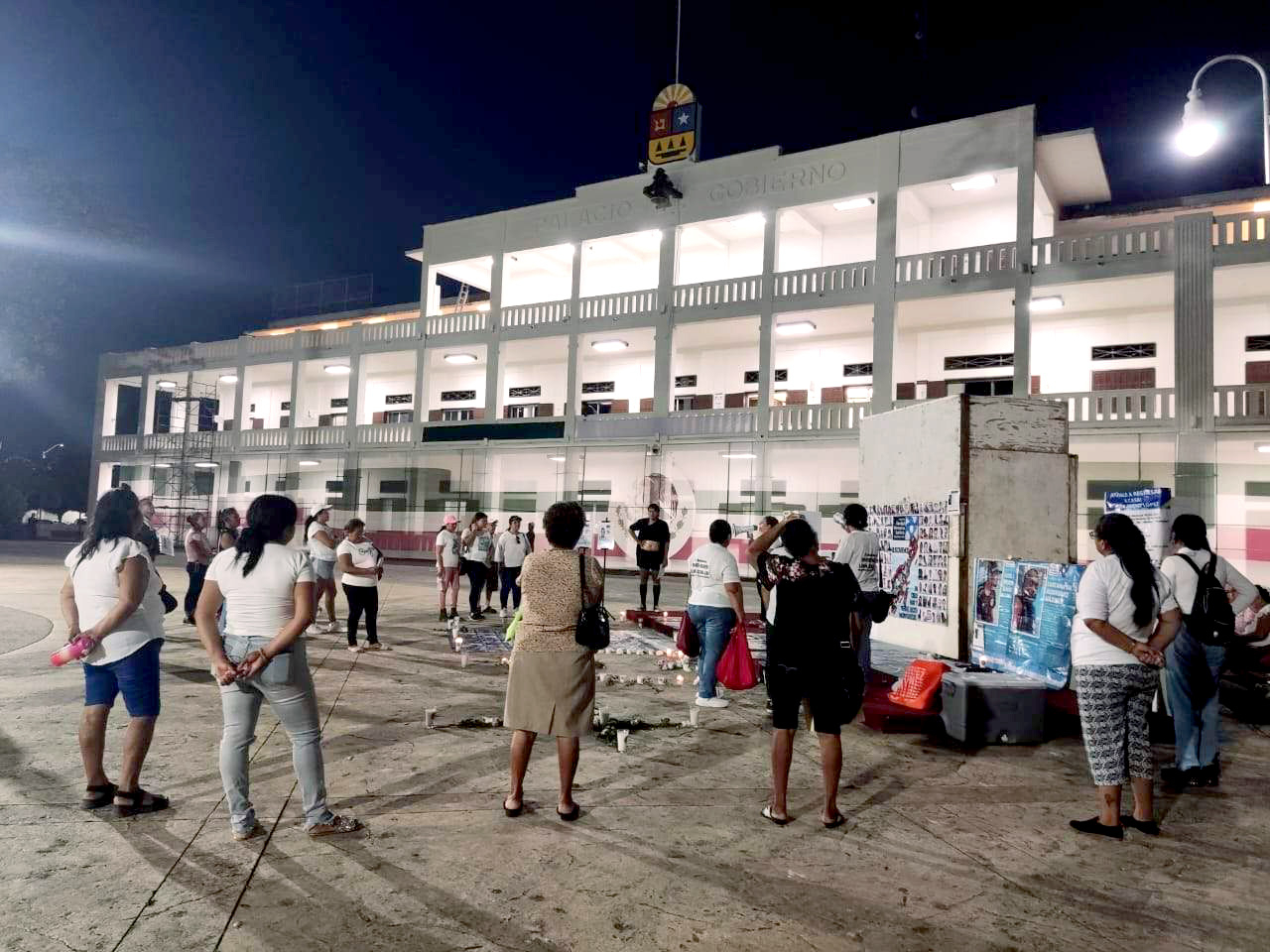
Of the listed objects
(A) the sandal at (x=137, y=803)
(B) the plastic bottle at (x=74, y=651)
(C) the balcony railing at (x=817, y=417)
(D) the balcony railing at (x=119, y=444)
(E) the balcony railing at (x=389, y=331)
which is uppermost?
(E) the balcony railing at (x=389, y=331)

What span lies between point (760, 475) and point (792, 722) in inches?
713

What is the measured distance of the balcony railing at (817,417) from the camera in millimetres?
20891

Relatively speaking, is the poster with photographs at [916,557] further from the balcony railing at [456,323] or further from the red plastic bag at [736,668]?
the balcony railing at [456,323]

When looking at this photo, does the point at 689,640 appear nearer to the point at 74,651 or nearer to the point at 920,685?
the point at 920,685

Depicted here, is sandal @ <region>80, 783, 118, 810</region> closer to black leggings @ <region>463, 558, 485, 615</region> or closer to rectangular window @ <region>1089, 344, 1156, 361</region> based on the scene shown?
black leggings @ <region>463, 558, 485, 615</region>

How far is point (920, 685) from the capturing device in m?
6.46

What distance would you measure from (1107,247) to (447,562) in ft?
53.6

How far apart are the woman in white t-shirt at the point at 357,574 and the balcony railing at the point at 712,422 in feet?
46.7

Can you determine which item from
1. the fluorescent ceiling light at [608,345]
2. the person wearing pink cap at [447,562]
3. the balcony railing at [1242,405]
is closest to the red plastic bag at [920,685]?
the person wearing pink cap at [447,562]

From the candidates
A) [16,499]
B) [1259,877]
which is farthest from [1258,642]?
[16,499]

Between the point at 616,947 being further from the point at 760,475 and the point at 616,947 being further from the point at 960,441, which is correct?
the point at 760,475

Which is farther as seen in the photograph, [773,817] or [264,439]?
[264,439]

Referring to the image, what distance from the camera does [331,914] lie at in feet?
10.1

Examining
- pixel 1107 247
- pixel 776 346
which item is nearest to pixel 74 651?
pixel 1107 247
